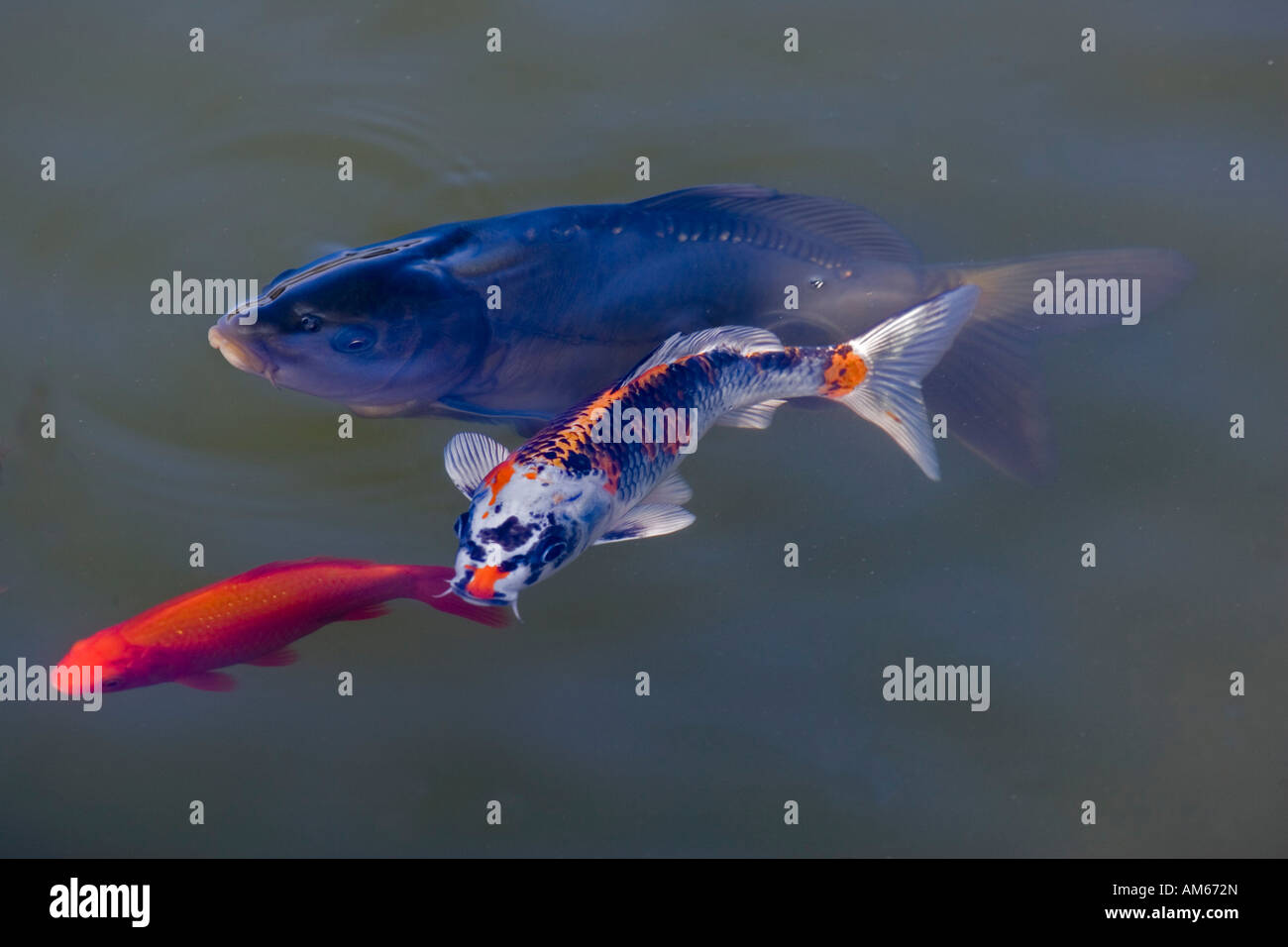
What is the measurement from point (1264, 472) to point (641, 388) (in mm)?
2843

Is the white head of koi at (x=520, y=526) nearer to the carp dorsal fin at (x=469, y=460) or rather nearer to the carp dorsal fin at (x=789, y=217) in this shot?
the carp dorsal fin at (x=469, y=460)

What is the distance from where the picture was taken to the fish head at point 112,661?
3385 mm

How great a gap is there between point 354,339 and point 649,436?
1105mm

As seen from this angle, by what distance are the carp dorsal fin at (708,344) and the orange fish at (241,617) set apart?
0.99m

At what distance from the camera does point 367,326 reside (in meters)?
3.61

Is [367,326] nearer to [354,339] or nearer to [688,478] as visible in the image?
[354,339]

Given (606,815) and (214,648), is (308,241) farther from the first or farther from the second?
(606,815)

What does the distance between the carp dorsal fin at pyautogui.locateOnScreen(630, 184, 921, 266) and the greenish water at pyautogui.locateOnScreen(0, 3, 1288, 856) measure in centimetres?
84

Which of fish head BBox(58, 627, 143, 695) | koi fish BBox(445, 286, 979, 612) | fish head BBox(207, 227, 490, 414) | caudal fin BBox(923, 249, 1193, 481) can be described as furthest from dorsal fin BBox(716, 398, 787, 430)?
fish head BBox(58, 627, 143, 695)

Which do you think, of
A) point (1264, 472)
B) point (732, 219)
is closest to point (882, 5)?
point (732, 219)

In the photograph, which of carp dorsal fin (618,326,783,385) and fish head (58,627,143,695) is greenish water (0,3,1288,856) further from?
carp dorsal fin (618,326,783,385)

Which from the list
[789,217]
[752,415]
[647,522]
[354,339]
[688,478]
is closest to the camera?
[647,522]

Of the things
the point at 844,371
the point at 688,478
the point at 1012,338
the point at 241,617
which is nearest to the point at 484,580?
the point at 241,617

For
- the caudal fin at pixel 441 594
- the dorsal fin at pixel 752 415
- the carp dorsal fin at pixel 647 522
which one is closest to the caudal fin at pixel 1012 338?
the dorsal fin at pixel 752 415
